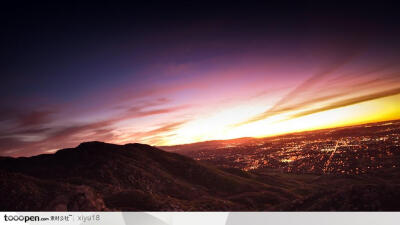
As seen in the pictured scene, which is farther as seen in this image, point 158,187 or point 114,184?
point 158,187

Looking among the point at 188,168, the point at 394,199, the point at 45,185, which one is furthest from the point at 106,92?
the point at 188,168

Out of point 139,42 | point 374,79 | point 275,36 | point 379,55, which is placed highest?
point 139,42

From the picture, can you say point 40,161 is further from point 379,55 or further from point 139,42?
point 379,55

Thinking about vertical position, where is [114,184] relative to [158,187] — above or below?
above

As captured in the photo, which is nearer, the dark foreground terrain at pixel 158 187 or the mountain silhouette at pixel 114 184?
the dark foreground terrain at pixel 158 187

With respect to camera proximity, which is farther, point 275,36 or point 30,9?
point 275,36

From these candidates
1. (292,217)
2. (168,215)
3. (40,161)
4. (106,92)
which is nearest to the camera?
(292,217)

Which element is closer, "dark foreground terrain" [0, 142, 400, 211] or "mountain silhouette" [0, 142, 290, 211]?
"dark foreground terrain" [0, 142, 400, 211]

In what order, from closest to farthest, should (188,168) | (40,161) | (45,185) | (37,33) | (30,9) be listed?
(30,9)
(37,33)
(45,185)
(40,161)
(188,168)
